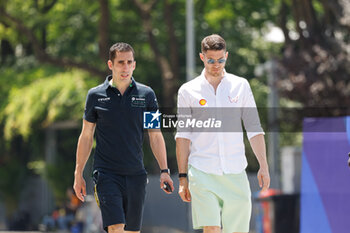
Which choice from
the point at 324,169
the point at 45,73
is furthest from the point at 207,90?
the point at 45,73

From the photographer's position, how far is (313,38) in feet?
64.1

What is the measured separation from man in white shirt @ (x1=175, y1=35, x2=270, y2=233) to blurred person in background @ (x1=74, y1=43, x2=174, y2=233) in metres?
0.37

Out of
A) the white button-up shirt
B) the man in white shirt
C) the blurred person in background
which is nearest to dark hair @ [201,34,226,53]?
the man in white shirt

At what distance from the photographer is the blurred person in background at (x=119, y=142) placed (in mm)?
6688

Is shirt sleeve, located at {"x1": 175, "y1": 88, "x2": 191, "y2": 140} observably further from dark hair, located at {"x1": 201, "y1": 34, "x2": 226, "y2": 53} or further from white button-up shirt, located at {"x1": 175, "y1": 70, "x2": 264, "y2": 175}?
dark hair, located at {"x1": 201, "y1": 34, "x2": 226, "y2": 53}

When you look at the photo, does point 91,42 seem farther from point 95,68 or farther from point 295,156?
point 295,156

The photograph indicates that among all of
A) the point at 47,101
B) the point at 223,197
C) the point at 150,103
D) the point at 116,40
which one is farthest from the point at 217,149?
the point at 47,101

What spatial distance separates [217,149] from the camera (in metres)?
6.52

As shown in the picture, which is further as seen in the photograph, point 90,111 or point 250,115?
point 90,111

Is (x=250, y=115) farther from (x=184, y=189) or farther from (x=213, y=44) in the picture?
(x=184, y=189)

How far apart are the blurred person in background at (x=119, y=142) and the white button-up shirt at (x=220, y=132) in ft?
1.26

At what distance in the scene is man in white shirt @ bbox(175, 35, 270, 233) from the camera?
6.49 m

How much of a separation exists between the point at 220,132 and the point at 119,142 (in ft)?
2.62

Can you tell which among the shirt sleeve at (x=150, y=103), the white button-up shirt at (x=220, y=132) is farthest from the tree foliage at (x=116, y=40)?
the white button-up shirt at (x=220, y=132)
